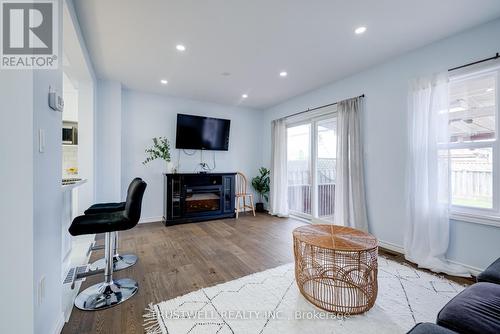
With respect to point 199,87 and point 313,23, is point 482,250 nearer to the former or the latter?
point 313,23

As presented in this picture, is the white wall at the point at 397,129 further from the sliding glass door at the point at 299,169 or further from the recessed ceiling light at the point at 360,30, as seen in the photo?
the sliding glass door at the point at 299,169

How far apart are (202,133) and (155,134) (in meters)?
0.95

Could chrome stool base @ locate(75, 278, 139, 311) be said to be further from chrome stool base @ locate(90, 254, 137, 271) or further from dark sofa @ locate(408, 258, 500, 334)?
dark sofa @ locate(408, 258, 500, 334)

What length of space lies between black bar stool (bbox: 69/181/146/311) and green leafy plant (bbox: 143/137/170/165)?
8.46ft

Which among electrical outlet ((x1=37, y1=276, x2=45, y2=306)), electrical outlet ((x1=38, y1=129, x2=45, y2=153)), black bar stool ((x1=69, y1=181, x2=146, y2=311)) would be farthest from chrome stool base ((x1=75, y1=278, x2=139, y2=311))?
electrical outlet ((x1=38, y1=129, x2=45, y2=153))

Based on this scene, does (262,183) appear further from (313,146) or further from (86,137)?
(86,137)

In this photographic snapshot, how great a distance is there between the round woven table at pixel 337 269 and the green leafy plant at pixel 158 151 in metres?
3.31

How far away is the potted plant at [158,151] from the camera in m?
4.46

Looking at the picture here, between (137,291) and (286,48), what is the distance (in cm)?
311

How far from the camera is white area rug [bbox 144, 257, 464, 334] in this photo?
1572mm

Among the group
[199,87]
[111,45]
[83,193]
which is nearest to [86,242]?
[83,193]

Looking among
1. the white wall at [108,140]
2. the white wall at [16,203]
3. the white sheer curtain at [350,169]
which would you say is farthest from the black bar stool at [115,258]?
the white sheer curtain at [350,169]

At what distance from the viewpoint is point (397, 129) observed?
3004mm

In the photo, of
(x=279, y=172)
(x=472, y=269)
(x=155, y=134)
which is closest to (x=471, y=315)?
(x=472, y=269)
